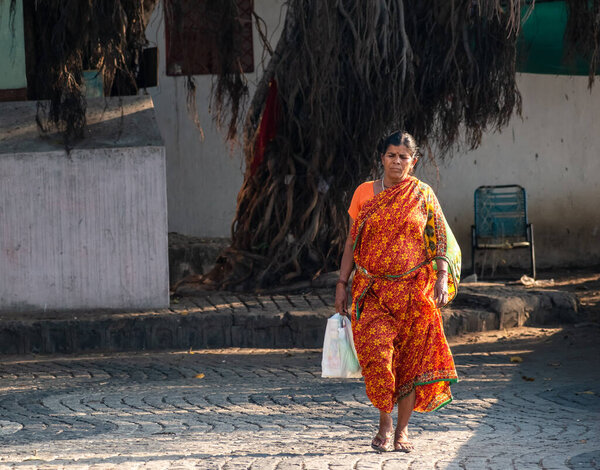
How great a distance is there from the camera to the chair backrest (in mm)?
11656

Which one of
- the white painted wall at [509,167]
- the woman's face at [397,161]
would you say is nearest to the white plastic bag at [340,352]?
the woman's face at [397,161]

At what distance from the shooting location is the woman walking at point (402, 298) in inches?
198

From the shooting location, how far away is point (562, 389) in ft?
21.8

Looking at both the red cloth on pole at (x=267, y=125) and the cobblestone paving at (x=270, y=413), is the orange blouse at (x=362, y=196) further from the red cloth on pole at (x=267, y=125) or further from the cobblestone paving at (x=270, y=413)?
the red cloth on pole at (x=267, y=125)

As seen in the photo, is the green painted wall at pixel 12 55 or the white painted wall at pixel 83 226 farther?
the green painted wall at pixel 12 55

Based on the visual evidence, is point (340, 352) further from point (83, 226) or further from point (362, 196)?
point (83, 226)

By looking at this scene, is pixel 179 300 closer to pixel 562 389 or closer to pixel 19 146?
pixel 19 146

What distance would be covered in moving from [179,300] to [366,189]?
425 centimetres

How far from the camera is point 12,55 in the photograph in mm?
9969

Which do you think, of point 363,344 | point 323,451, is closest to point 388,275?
point 363,344

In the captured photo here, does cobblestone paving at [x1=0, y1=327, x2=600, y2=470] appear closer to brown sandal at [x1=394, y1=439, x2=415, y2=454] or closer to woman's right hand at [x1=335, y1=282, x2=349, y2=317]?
brown sandal at [x1=394, y1=439, x2=415, y2=454]

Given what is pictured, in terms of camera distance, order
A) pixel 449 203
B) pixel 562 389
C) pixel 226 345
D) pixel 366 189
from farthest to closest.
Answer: pixel 449 203, pixel 226 345, pixel 562 389, pixel 366 189

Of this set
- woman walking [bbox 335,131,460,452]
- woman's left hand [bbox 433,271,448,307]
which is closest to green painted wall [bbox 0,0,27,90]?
woman walking [bbox 335,131,460,452]

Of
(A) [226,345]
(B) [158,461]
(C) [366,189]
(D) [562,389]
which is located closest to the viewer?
(B) [158,461]
